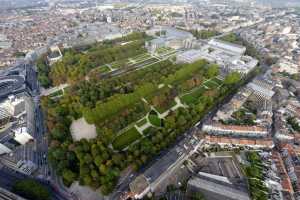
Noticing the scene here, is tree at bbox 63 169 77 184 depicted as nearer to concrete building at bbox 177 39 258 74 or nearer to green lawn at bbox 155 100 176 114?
green lawn at bbox 155 100 176 114

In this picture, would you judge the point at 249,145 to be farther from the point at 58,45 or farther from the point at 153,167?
the point at 58,45

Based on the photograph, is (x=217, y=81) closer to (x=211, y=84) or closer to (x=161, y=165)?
(x=211, y=84)

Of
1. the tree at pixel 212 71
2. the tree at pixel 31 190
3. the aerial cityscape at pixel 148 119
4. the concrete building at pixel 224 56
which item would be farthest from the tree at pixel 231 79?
the tree at pixel 31 190

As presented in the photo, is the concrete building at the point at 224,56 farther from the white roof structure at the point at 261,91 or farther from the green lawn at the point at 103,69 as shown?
the green lawn at the point at 103,69

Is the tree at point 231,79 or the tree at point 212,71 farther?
the tree at point 212,71

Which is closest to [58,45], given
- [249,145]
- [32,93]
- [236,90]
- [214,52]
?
[32,93]

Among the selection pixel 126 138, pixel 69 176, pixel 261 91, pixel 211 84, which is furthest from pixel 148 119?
pixel 261 91
